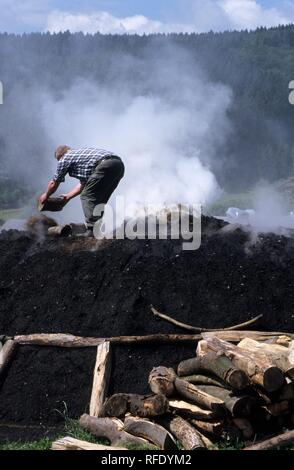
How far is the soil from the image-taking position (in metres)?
7.18

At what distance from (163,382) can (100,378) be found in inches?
41.0

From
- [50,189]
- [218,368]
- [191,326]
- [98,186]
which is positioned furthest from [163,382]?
[50,189]

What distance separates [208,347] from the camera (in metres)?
6.36

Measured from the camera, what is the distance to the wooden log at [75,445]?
566 cm

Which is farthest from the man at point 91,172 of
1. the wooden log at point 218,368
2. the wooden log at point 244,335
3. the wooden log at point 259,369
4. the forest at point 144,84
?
the forest at point 144,84

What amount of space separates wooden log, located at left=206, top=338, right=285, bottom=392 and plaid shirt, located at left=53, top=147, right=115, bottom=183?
4124mm

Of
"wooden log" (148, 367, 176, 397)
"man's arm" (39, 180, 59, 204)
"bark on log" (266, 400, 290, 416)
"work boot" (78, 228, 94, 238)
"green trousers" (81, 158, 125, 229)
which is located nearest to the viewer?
"bark on log" (266, 400, 290, 416)

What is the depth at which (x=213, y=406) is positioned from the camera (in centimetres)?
576

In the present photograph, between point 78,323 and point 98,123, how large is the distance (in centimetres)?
1755

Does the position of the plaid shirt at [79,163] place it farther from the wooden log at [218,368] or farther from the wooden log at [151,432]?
the wooden log at [151,432]

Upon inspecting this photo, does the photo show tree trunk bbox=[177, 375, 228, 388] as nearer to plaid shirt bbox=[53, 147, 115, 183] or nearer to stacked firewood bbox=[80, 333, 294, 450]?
stacked firewood bbox=[80, 333, 294, 450]

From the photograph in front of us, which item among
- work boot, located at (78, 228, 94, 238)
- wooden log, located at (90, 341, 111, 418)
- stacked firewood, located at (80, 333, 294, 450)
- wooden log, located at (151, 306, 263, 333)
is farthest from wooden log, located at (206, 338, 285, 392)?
work boot, located at (78, 228, 94, 238)

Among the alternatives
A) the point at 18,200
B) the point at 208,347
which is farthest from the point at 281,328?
the point at 18,200

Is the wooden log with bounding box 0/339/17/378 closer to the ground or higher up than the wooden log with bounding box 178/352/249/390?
closer to the ground
